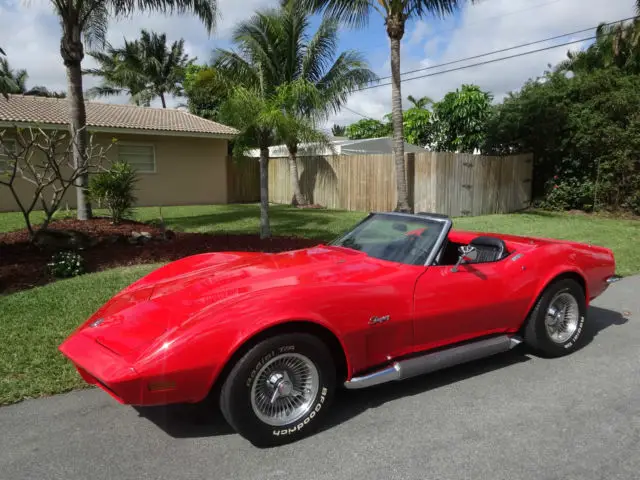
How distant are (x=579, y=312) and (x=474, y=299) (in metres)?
1.38

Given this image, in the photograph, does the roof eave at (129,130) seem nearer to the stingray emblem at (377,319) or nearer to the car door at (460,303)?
the car door at (460,303)

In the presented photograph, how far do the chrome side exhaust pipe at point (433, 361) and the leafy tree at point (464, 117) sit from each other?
16417 mm

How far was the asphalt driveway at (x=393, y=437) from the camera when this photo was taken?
2678 millimetres

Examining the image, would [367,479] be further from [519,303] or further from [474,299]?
[519,303]

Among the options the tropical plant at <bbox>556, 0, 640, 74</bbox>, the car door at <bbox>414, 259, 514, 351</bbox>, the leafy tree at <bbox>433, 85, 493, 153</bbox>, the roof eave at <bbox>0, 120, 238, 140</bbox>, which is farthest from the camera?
the tropical plant at <bbox>556, 0, 640, 74</bbox>

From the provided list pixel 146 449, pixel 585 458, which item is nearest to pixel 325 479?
pixel 146 449

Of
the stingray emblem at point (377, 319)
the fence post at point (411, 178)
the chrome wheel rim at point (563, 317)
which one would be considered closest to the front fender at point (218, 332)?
the stingray emblem at point (377, 319)

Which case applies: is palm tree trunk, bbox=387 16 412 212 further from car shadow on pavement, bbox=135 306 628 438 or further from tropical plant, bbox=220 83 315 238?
car shadow on pavement, bbox=135 306 628 438

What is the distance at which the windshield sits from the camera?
3.78 meters

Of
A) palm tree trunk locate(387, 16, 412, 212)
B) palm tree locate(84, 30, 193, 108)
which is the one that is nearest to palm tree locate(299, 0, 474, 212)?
palm tree trunk locate(387, 16, 412, 212)

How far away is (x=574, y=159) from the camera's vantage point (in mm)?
16797

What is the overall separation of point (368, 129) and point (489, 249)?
33243 mm

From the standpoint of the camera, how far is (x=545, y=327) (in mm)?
4176

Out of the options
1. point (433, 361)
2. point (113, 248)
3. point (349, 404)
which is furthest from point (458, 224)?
point (349, 404)
